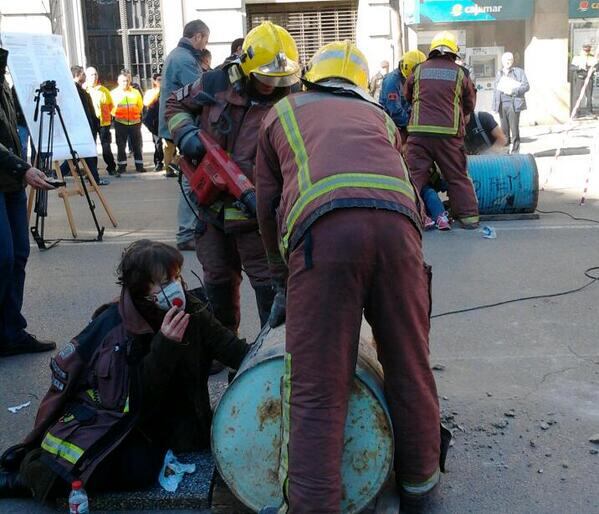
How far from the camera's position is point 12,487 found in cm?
335

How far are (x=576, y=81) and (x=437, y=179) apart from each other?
1397cm

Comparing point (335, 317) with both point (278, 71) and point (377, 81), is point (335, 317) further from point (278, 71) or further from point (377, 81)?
point (377, 81)

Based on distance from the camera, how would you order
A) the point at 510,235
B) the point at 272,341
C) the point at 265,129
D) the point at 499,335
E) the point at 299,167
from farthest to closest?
1. the point at 510,235
2. the point at 499,335
3. the point at 272,341
4. the point at 265,129
5. the point at 299,167

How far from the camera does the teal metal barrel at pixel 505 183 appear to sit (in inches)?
334

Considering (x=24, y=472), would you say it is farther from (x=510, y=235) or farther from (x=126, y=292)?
(x=510, y=235)

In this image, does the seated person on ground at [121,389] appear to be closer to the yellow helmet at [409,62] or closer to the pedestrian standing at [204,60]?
the pedestrian standing at [204,60]

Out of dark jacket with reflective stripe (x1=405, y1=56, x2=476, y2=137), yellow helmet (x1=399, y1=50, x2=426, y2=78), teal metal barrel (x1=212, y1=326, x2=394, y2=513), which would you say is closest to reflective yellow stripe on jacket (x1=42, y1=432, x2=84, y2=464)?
teal metal barrel (x1=212, y1=326, x2=394, y2=513)

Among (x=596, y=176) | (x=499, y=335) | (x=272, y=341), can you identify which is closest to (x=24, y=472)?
(x=272, y=341)

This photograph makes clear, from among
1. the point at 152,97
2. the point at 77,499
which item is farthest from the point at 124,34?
the point at 77,499

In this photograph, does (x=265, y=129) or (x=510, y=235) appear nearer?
(x=265, y=129)

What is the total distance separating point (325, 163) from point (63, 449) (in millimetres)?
1503

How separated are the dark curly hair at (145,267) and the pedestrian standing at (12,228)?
146 centimetres

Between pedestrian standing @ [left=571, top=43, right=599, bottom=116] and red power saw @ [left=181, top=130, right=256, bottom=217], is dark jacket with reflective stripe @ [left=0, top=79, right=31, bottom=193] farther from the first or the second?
pedestrian standing @ [left=571, top=43, right=599, bottom=116]

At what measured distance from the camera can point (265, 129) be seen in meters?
2.98
